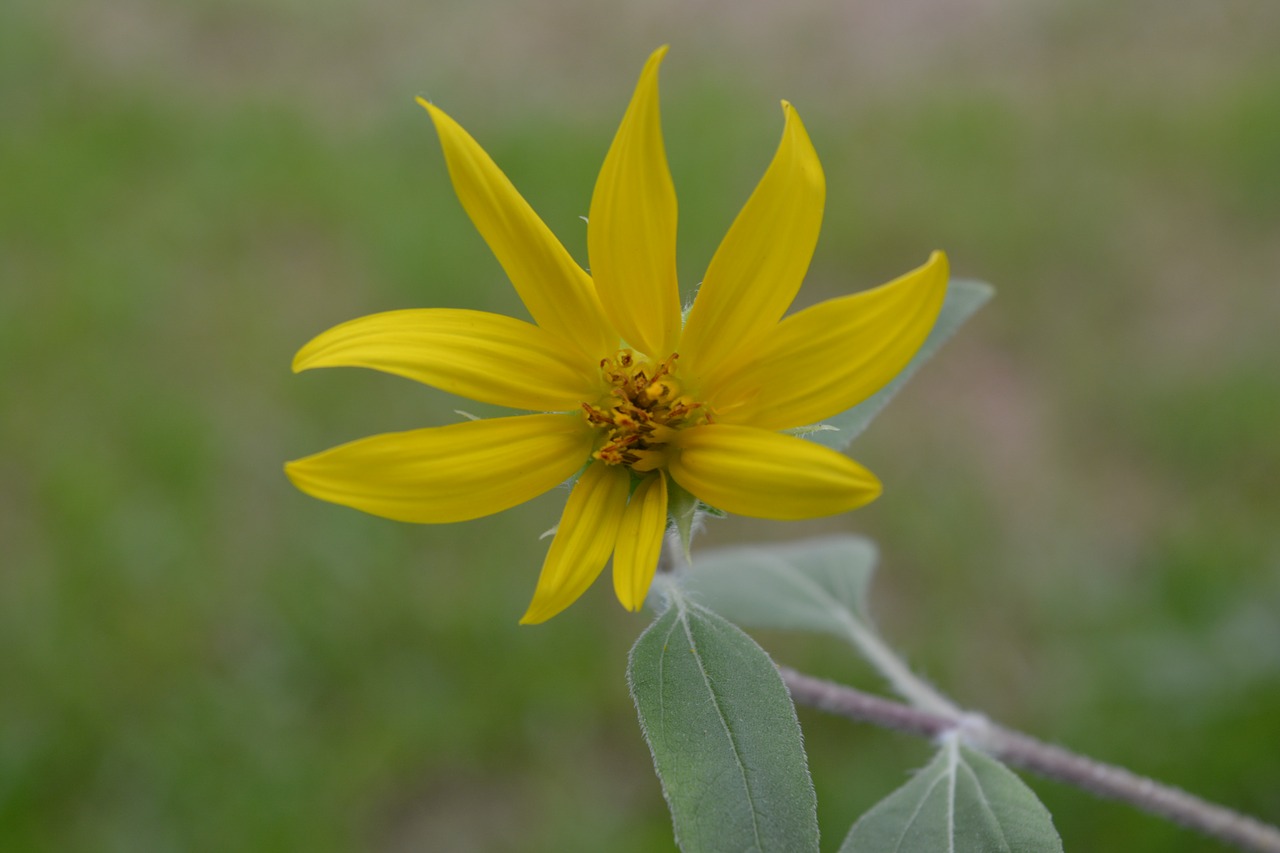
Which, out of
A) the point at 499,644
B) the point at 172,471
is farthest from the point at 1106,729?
the point at 172,471

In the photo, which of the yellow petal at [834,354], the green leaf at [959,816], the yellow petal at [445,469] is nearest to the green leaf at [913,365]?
the yellow petal at [834,354]

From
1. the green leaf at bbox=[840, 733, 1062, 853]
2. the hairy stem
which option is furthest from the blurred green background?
the green leaf at bbox=[840, 733, 1062, 853]

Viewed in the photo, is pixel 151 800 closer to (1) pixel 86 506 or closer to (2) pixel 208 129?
(1) pixel 86 506

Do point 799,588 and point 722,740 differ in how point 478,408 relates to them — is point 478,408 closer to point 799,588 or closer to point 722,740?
point 799,588

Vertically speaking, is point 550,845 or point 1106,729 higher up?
point 550,845

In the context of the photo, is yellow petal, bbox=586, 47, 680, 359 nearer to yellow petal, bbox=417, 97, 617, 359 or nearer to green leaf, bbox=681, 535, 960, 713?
yellow petal, bbox=417, 97, 617, 359

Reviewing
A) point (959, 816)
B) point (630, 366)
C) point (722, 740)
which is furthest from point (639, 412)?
point (959, 816)

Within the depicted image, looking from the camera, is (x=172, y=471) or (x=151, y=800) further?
(x=172, y=471)
